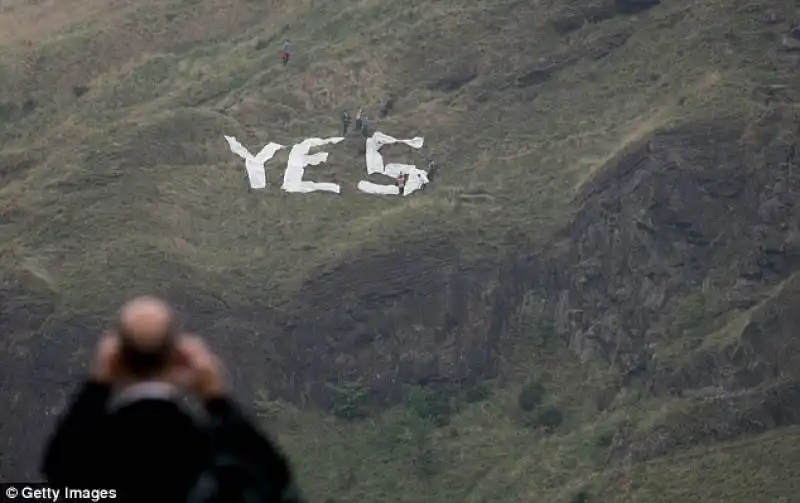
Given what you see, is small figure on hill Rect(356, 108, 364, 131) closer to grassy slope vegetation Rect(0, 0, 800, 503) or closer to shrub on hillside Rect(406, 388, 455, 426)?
grassy slope vegetation Rect(0, 0, 800, 503)

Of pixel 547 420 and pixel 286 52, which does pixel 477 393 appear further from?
pixel 286 52

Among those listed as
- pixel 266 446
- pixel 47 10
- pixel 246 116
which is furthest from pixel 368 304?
pixel 266 446

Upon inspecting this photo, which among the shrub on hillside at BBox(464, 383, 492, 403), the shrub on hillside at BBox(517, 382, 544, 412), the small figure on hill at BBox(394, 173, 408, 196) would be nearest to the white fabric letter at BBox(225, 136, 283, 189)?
the small figure on hill at BBox(394, 173, 408, 196)

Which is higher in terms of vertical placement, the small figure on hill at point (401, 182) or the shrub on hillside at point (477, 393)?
the small figure on hill at point (401, 182)

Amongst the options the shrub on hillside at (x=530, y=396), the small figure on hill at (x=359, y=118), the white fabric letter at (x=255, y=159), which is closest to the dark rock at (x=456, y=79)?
the small figure on hill at (x=359, y=118)

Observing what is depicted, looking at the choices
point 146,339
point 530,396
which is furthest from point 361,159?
point 146,339

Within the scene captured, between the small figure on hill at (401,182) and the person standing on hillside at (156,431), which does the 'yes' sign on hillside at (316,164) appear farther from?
the person standing on hillside at (156,431)
